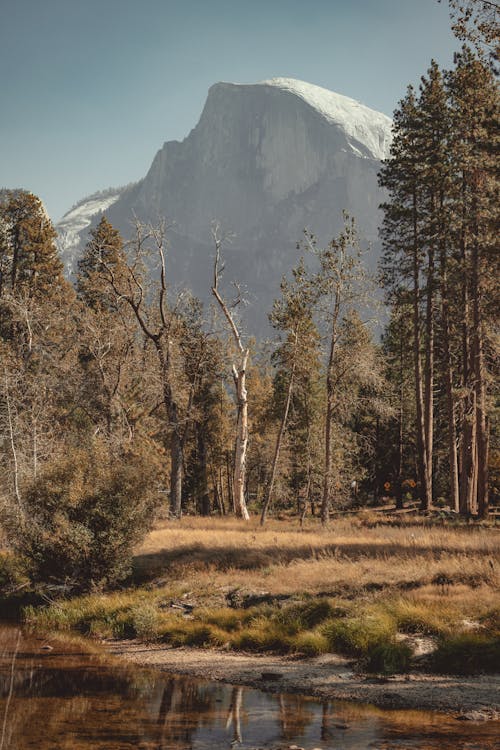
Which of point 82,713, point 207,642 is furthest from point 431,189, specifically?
point 82,713

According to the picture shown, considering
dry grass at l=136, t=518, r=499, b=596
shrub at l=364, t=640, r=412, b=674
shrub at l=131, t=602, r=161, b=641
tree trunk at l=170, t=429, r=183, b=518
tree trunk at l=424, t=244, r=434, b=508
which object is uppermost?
tree trunk at l=424, t=244, r=434, b=508

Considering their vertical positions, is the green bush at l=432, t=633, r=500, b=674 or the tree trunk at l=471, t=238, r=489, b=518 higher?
the tree trunk at l=471, t=238, r=489, b=518

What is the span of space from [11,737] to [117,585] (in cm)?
1052

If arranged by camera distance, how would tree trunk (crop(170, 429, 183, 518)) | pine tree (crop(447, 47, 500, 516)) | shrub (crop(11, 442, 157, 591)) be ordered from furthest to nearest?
tree trunk (crop(170, 429, 183, 518)) → pine tree (crop(447, 47, 500, 516)) → shrub (crop(11, 442, 157, 591))

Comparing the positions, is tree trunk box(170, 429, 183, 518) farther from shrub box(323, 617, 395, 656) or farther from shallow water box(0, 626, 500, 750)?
shallow water box(0, 626, 500, 750)

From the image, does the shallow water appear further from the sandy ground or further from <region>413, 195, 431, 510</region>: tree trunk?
<region>413, 195, 431, 510</region>: tree trunk

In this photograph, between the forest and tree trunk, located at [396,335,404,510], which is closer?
the forest

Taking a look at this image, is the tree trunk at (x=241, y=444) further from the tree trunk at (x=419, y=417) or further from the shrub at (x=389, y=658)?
the shrub at (x=389, y=658)

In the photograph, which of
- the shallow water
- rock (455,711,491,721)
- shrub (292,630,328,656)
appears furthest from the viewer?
shrub (292,630,328,656)

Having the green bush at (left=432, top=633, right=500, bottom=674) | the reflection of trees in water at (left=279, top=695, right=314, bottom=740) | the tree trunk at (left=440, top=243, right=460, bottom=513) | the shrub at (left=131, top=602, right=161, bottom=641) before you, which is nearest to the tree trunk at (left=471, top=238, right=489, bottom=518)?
the tree trunk at (left=440, top=243, right=460, bottom=513)

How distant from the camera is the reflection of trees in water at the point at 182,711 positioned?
9.35m

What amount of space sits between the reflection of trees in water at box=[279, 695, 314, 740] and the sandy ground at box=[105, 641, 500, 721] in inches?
19.9

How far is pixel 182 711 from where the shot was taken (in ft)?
35.3

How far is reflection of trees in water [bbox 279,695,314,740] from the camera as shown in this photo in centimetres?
970
